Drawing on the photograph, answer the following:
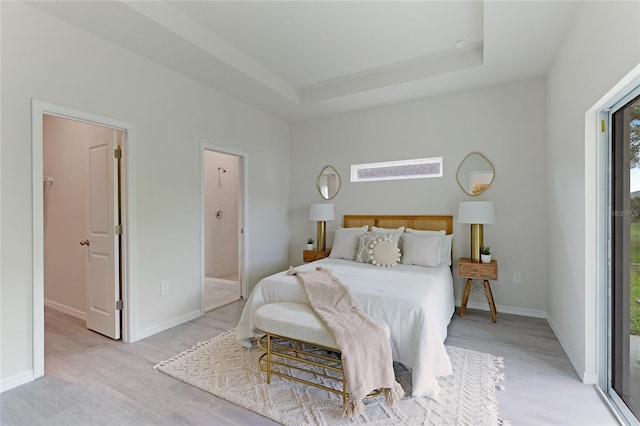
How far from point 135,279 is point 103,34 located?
220cm

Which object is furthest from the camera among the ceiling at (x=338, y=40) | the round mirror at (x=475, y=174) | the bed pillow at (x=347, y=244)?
the bed pillow at (x=347, y=244)

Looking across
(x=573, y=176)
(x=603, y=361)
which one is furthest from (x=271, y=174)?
(x=603, y=361)

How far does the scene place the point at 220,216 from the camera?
18.7 feet

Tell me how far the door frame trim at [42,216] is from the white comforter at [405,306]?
118cm

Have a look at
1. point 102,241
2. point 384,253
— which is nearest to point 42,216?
point 102,241

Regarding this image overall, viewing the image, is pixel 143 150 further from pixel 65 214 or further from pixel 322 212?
pixel 322 212

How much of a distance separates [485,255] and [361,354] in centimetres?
235

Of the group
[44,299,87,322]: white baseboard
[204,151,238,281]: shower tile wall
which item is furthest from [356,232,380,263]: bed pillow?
[44,299,87,322]: white baseboard

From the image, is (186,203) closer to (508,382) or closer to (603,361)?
(508,382)

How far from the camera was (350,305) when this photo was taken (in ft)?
7.34

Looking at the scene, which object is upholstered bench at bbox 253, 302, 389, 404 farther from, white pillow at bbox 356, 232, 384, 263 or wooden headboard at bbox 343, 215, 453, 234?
wooden headboard at bbox 343, 215, 453, 234

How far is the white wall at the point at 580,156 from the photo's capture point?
1710 mm

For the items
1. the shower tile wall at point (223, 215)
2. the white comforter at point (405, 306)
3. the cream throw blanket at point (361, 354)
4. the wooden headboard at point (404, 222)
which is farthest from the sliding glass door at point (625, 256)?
the shower tile wall at point (223, 215)

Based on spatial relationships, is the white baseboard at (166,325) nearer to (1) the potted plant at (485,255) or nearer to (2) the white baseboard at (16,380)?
(2) the white baseboard at (16,380)
